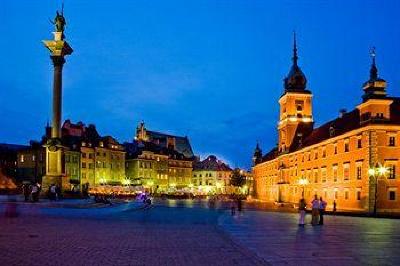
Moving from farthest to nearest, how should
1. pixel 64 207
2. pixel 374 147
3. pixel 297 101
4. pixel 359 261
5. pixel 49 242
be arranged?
pixel 297 101
pixel 374 147
pixel 64 207
pixel 49 242
pixel 359 261

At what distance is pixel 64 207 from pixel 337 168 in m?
45.7

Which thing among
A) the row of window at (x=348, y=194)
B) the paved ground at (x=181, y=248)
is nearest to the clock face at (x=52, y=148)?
the paved ground at (x=181, y=248)

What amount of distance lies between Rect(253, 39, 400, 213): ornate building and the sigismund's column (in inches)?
Answer: 1216

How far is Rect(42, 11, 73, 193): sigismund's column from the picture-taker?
50.0 metres

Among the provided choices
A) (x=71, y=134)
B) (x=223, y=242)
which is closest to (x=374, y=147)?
(x=223, y=242)

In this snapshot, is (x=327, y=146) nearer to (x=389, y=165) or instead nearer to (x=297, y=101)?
(x=389, y=165)

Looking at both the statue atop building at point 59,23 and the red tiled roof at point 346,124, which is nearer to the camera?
the statue atop building at point 59,23

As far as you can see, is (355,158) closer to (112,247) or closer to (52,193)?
(52,193)

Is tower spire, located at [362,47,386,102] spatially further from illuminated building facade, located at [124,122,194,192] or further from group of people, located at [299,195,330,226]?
illuminated building facade, located at [124,122,194,192]

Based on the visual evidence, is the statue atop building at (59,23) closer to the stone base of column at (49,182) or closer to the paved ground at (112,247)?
the stone base of column at (49,182)

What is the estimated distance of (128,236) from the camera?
74.2ft

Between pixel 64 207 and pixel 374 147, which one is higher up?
pixel 374 147

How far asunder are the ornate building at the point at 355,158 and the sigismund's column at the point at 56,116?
30877mm

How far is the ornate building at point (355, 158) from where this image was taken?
2569 inches
